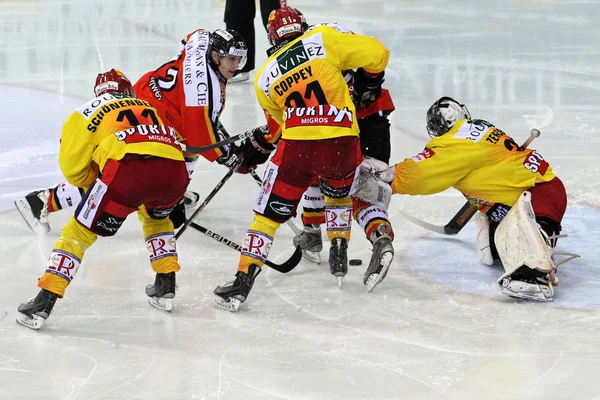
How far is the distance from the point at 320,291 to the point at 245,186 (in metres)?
1.56

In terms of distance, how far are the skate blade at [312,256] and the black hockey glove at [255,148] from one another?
479mm

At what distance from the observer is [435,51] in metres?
8.74

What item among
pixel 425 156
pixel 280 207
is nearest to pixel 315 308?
pixel 280 207

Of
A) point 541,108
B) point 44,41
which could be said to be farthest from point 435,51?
point 44,41

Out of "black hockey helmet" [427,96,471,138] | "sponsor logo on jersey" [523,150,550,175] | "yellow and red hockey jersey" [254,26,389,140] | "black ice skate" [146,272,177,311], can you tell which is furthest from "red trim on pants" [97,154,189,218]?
"sponsor logo on jersey" [523,150,550,175]

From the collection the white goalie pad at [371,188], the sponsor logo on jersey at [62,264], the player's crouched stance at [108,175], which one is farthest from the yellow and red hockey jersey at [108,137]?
the white goalie pad at [371,188]

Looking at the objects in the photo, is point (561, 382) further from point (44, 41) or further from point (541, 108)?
point (44, 41)

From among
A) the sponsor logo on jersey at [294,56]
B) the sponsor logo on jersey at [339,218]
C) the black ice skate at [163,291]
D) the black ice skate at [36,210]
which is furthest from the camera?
the black ice skate at [36,210]

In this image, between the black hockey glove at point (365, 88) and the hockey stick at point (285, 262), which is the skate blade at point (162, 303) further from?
the black hockey glove at point (365, 88)

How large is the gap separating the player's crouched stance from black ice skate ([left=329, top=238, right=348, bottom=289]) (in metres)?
0.71

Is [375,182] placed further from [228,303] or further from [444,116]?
[228,303]

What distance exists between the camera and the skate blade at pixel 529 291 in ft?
12.8

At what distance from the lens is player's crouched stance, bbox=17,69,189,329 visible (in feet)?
11.9

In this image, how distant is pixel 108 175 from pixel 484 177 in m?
1.57
